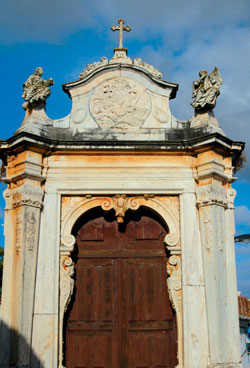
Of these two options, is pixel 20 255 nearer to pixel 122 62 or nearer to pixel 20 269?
pixel 20 269

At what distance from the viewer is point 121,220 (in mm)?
11008

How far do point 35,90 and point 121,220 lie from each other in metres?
3.22

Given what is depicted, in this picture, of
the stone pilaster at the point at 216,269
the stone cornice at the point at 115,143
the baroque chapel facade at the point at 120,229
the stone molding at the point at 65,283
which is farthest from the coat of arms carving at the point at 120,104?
the stone molding at the point at 65,283

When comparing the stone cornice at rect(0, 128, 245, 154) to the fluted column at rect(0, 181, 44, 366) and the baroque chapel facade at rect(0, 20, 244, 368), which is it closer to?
the baroque chapel facade at rect(0, 20, 244, 368)

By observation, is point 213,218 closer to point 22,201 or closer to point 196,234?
point 196,234

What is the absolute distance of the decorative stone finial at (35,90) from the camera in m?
11.2

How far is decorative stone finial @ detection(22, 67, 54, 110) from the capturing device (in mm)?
11188

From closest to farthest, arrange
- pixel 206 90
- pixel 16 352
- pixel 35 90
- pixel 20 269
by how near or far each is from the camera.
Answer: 1. pixel 16 352
2. pixel 20 269
3. pixel 206 90
4. pixel 35 90

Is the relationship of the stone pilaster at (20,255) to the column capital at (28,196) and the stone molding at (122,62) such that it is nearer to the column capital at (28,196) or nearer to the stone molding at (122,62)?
the column capital at (28,196)

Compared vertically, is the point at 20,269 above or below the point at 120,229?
below

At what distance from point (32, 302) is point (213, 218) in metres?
3.79

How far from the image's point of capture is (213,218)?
413 inches

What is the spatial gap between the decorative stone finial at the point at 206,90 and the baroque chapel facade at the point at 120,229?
0.02 metres

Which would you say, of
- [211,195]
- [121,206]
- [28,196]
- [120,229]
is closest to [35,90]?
[28,196]
